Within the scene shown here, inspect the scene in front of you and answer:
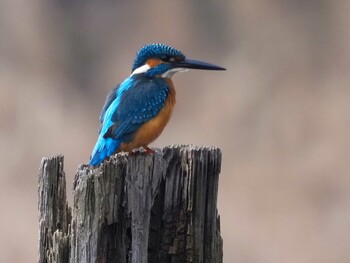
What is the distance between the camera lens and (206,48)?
37.8ft

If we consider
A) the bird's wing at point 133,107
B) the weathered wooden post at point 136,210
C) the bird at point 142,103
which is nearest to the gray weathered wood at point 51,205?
the weathered wooden post at point 136,210

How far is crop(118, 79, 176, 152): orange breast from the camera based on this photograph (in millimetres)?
4547

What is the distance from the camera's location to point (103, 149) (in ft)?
14.0

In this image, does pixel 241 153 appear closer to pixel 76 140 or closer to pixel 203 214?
pixel 76 140

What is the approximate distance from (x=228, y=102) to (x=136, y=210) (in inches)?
292

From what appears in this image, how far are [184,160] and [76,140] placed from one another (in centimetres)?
655

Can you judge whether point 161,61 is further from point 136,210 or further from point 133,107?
point 136,210

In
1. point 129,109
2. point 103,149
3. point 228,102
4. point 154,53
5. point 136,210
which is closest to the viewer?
point 136,210

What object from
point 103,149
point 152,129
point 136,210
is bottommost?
point 136,210

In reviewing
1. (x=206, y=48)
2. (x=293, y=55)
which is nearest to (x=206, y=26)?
(x=206, y=48)

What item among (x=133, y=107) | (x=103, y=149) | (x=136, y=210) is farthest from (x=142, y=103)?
(x=136, y=210)

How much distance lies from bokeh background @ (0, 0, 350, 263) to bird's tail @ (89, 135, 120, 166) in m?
4.06

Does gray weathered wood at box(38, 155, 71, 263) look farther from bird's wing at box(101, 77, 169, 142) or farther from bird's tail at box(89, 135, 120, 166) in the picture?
bird's wing at box(101, 77, 169, 142)

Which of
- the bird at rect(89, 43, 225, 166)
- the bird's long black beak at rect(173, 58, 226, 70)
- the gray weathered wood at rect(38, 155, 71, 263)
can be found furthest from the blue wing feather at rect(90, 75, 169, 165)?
the gray weathered wood at rect(38, 155, 71, 263)
